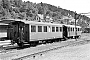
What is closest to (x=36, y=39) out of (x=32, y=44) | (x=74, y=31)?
(x=32, y=44)

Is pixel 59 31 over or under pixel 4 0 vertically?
under

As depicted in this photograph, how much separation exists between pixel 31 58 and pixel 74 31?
23315 mm

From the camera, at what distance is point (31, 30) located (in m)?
18.6

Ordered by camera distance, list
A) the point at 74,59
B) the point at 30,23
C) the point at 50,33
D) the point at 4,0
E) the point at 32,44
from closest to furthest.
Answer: the point at 74,59 → the point at 30,23 → the point at 32,44 → the point at 50,33 → the point at 4,0

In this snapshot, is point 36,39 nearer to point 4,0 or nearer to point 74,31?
point 74,31

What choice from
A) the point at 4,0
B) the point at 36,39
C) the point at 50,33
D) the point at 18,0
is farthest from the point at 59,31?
the point at 18,0

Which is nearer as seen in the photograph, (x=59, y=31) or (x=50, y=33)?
(x=50, y=33)

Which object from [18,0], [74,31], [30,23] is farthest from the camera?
[18,0]

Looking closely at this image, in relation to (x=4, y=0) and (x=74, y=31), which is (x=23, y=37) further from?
(x=4, y=0)

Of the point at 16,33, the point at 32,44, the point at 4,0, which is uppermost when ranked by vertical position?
the point at 4,0

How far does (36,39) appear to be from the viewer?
779 inches

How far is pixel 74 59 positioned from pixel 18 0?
14982 centimetres

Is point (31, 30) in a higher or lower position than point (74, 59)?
higher

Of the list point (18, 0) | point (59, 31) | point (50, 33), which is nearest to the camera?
point (50, 33)
